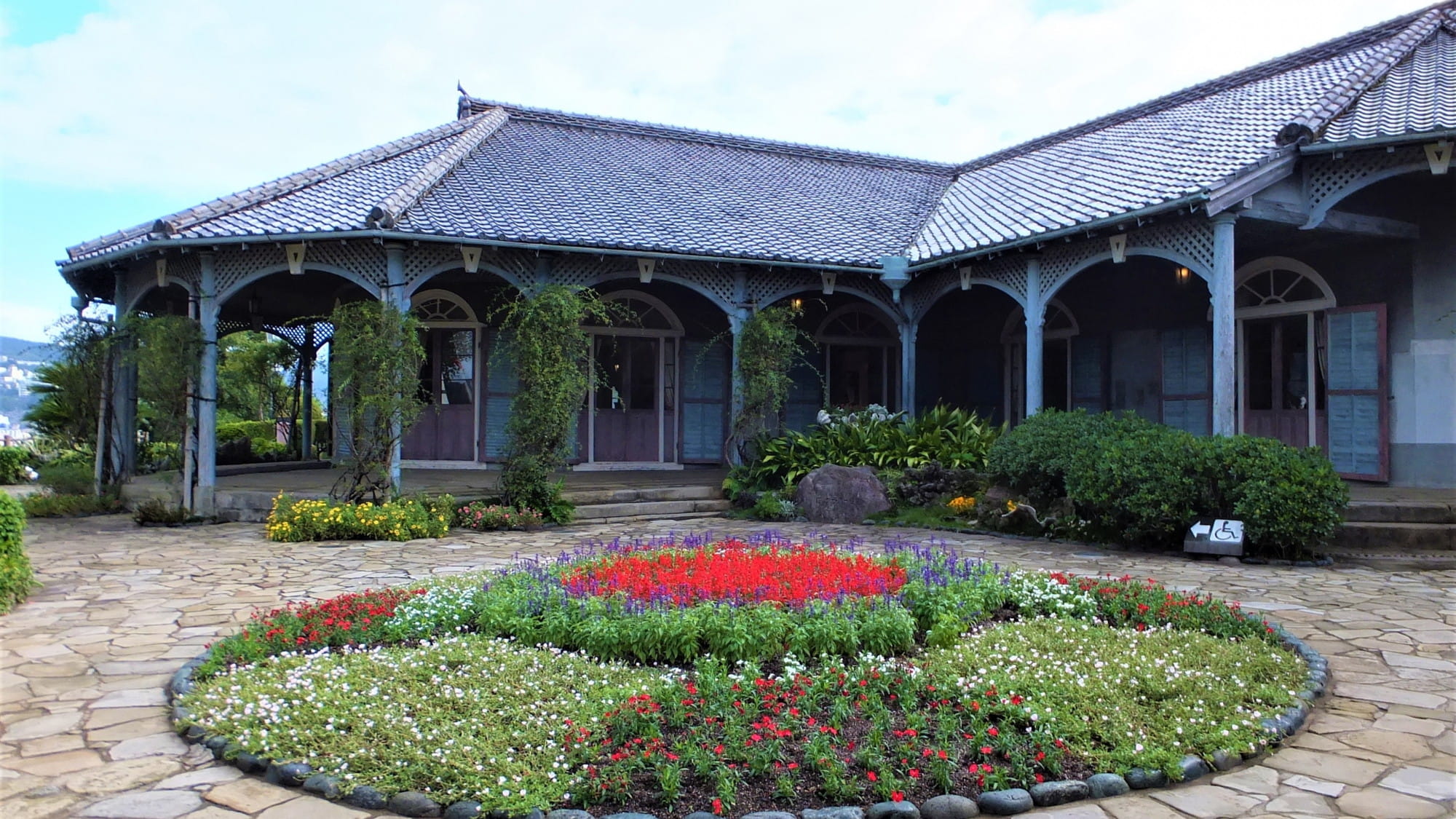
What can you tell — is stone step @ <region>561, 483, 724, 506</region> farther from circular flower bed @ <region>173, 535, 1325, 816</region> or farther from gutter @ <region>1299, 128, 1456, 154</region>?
gutter @ <region>1299, 128, 1456, 154</region>

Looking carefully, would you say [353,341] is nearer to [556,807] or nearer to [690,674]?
[690,674]

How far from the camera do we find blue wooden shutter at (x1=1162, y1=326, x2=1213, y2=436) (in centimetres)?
1227

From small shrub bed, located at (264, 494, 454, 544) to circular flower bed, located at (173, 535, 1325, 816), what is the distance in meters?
3.74

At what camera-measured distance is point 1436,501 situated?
28.4 feet

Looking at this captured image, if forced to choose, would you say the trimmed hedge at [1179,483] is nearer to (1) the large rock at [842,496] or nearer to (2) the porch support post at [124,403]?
(1) the large rock at [842,496]

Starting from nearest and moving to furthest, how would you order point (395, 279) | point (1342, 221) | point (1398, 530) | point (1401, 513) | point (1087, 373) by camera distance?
point (1398, 530) → point (1401, 513) → point (1342, 221) → point (395, 279) → point (1087, 373)

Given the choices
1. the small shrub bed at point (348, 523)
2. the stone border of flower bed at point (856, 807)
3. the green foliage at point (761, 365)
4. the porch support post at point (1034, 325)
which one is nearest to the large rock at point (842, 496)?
the green foliage at point (761, 365)

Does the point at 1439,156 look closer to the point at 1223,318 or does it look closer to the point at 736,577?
the point at 1223,318

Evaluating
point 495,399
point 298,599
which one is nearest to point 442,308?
point 495,399

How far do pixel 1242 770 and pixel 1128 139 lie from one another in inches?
497

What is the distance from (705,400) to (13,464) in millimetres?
13440

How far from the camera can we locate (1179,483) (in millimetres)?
8367

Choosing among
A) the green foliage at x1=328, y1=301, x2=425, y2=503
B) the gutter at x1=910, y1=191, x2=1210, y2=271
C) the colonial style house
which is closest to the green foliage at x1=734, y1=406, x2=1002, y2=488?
the colonial style house

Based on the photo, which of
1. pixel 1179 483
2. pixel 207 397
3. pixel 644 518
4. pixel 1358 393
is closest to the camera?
pixel 1179 483
